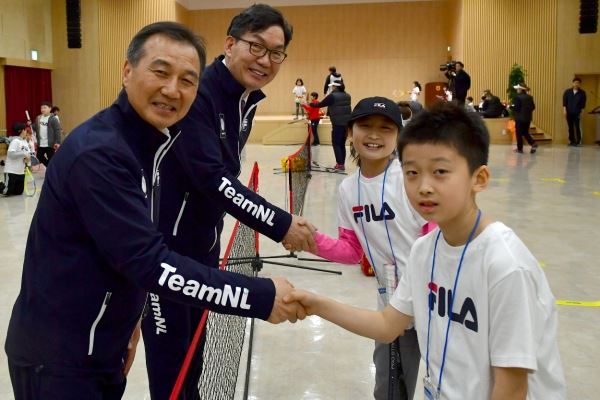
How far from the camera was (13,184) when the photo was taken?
1187cm

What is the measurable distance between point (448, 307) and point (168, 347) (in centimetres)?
150

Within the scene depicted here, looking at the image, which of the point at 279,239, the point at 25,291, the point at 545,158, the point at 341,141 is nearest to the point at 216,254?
the point at 279,239

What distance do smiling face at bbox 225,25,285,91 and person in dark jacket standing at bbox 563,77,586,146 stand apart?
21.2 metres

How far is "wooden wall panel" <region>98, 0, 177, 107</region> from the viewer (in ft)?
81.5

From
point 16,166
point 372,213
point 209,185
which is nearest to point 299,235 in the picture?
point 372,213

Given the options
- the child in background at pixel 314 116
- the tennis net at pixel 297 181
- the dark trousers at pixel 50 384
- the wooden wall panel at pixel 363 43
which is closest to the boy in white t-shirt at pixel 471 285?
the dark trousers at pixel 50 384

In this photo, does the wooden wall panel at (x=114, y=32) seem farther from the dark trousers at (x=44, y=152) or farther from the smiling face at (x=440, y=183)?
the smiling face at (x=440, y=183)

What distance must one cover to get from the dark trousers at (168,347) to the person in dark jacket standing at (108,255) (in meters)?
0.77

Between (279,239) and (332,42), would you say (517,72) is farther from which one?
(279,239)

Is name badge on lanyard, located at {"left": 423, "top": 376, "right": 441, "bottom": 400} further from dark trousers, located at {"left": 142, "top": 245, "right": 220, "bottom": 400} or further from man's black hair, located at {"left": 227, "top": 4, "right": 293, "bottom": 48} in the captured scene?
man's black hair, located at {"left": 227, "top": 4, "right": 293, "bottom": 48}

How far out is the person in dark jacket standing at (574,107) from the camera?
70.0 feet

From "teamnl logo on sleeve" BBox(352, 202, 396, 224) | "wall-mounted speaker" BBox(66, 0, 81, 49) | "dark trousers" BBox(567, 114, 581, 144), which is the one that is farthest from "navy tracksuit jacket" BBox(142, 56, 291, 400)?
"dark trousers" BBox(567, 114, 581, 144)

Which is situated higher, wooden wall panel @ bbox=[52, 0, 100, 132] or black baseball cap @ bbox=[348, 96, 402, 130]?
wooden wall panel @ bbox=[52, 0, 100, 132]

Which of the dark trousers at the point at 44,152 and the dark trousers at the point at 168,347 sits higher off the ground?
the dark trousers at the point at 44,152
